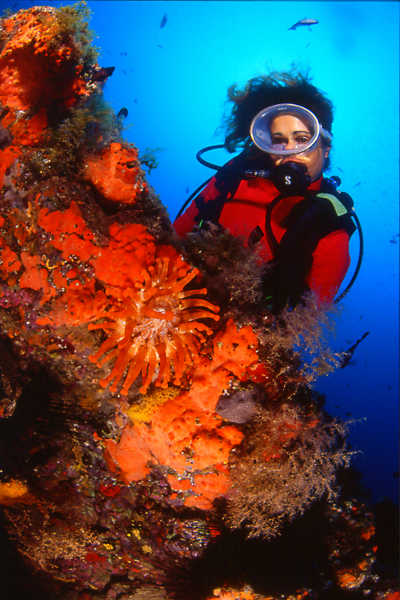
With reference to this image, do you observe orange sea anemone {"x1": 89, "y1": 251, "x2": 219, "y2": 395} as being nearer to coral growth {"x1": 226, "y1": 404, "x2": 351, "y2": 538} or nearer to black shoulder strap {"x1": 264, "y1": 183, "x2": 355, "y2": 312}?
coral growth {"x1": 226, "y1": 404, "x2": 351, "y2": 538}

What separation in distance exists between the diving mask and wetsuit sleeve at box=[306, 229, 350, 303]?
1324 mm

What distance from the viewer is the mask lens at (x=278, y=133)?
14.7 ft

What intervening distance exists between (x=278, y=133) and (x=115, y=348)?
388 cm

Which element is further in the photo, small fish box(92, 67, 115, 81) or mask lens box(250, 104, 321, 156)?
mask lens box(250, 104, 321, 156)

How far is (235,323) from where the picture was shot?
9.35ft

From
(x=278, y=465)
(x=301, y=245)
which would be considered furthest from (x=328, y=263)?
(x=278, y=465)

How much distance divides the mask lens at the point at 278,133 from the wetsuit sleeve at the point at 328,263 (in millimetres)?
1381

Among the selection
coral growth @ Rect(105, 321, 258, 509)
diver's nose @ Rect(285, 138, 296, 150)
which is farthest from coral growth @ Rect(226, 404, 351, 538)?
diver's nose @ Rect(285, 138, 296, 150)

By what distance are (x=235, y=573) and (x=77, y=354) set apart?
296 cm

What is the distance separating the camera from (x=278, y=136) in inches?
184

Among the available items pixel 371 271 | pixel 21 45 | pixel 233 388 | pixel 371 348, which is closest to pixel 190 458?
pixel 233 388

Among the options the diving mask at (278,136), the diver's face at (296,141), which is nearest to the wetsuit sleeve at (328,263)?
the diver's face at (296,141)

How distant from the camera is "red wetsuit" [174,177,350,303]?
3.85 m

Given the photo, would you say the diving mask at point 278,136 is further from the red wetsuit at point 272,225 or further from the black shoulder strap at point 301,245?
the black shoulder strap at point 301,245
